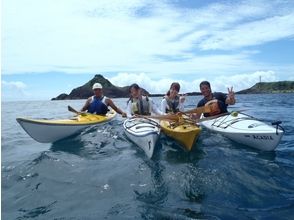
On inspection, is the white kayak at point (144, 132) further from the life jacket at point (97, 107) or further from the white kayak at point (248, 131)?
the life jacket at point (97, 107)

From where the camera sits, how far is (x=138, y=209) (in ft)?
17.3

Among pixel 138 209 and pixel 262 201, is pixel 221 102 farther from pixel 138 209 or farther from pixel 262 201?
pixel 138 209

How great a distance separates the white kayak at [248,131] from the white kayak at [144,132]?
2.24 m

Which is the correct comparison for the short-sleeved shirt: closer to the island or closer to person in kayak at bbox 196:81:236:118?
person in kayak at bbox 196:81:236:118

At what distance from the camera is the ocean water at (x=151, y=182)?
205 inches

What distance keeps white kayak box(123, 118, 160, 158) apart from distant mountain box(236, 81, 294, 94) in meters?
98.7

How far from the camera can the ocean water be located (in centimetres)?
522

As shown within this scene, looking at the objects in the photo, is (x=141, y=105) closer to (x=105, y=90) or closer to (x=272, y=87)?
(x=105, y=90)

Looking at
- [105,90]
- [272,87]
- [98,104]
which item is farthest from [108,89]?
[98,104]

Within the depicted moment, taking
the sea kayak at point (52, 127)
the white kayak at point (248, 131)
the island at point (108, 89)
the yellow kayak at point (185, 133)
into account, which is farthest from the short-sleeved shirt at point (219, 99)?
the island at point (108, 89)

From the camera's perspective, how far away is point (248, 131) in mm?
8820

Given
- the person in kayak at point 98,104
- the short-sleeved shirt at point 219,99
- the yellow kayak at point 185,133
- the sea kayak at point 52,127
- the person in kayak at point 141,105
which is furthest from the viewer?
the person in kayak at point 98,104

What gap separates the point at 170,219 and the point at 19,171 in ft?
15.2

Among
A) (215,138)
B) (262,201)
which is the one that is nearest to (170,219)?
(262,201)
